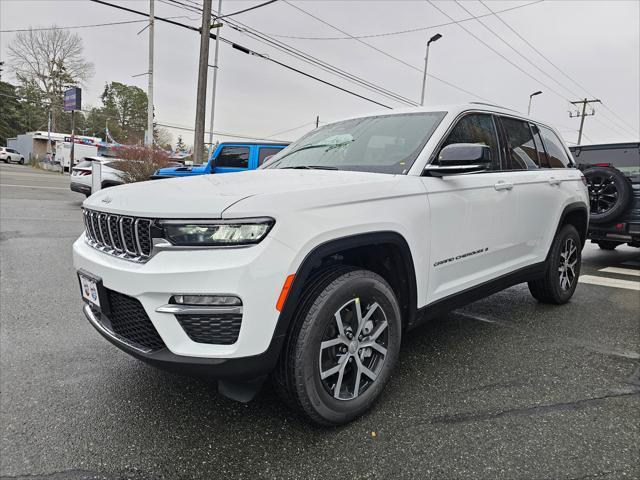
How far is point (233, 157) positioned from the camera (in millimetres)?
10414

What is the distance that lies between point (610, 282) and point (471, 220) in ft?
13.8

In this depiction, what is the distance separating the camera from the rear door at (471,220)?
106 inches

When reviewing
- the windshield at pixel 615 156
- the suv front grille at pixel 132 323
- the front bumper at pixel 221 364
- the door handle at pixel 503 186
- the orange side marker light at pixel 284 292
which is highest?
the windshield at pixel 615 156

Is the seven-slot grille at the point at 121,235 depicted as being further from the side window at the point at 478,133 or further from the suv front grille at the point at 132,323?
the side window at the point at 478,133

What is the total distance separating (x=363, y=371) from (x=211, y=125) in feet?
80.7

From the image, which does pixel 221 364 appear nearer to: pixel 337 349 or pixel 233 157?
pixel 337 349

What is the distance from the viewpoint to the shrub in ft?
45.0

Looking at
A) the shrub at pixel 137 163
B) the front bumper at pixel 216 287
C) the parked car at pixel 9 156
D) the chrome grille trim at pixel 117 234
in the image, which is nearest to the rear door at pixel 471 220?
the front bumper at pixel 216 287

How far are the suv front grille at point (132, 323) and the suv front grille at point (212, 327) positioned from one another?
19 centimetres

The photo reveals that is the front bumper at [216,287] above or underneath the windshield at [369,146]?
underneath

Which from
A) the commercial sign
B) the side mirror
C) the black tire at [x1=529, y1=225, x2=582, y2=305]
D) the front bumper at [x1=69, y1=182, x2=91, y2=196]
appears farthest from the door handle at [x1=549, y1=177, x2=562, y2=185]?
the commercial sign

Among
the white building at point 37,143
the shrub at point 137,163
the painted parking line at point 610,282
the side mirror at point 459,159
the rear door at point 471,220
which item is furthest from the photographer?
the white building at point 37,143

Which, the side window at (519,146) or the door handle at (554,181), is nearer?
the side window at (519,146)

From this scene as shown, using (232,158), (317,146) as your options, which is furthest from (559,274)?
(232,158)
